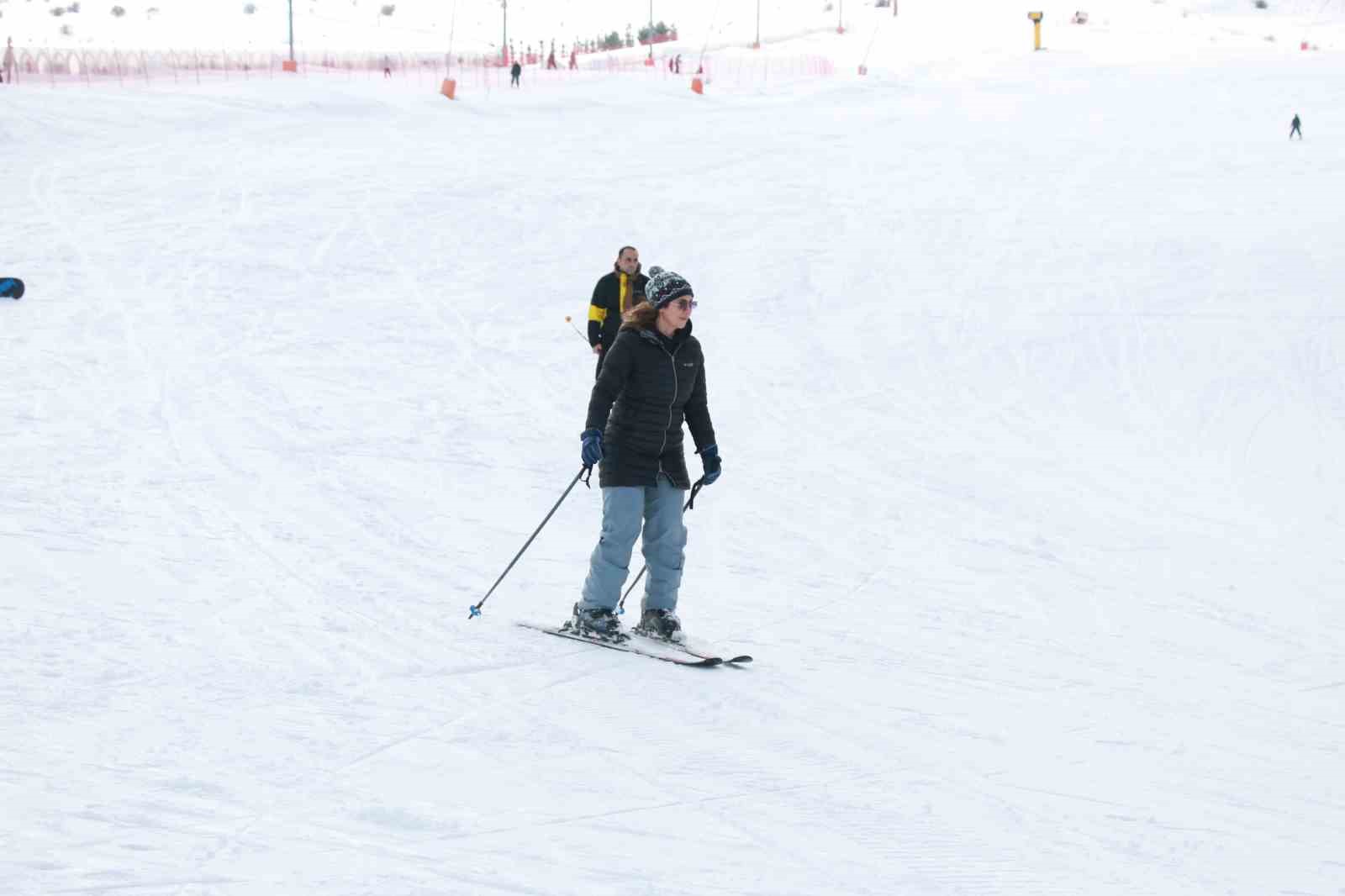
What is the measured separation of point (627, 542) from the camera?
555cm

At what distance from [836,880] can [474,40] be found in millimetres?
77451

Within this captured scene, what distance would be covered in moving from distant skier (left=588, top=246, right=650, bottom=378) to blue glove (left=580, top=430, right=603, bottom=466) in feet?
14.0

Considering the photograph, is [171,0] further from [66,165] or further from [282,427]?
[282,427]

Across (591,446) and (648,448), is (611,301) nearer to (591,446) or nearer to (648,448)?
(648,448)

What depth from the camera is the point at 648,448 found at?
5.45m

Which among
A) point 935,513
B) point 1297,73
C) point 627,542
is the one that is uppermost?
point 1297,73

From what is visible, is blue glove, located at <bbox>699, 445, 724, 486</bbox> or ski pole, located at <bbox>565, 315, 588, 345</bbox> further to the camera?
ski pole, located at <bbox>565, 315, 588, 345</bbox>

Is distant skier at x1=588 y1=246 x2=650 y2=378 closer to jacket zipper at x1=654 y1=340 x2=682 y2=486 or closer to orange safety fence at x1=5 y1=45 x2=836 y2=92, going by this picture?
jacket zipper at x1=654 y1=340 x2=682 y2=486

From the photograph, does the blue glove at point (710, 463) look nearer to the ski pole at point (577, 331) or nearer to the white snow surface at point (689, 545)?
the white snow surface at point (689, 545)

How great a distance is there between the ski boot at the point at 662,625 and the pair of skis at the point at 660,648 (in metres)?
0.02

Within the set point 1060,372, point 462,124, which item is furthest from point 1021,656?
point 462,124

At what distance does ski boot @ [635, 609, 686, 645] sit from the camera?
18.3 feet

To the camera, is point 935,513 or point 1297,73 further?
point 1297,73

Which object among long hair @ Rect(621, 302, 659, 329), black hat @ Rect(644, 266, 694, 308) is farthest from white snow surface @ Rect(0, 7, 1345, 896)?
black hat @ Rect(644, 266, 694, 308)
